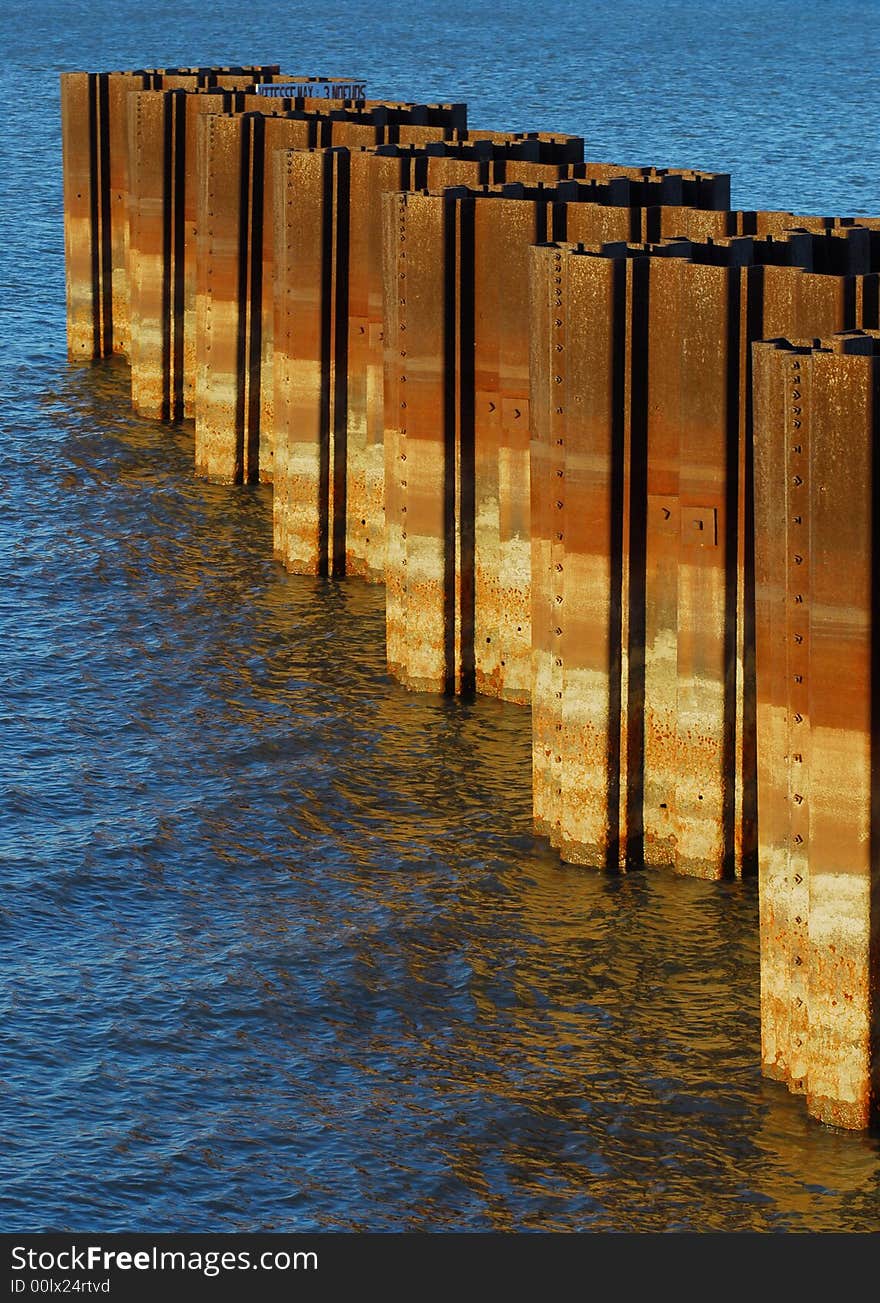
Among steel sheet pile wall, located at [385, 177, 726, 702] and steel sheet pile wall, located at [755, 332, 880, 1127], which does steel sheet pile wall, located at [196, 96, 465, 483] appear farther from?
steel sheet pile wall, located at [755, 332, 880, 1127]

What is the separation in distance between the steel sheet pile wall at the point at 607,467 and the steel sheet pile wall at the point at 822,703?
31 mm

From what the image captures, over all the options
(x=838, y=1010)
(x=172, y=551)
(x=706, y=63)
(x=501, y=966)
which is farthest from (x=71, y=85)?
(x=706, y=63)

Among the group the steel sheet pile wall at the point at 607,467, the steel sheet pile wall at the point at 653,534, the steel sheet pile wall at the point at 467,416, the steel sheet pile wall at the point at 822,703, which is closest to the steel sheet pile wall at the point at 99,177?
the steel sheet pile wall at the point at 607,467

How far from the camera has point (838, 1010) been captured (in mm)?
22516

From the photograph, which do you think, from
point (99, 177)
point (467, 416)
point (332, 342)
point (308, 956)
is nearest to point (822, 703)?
point (308, 956)

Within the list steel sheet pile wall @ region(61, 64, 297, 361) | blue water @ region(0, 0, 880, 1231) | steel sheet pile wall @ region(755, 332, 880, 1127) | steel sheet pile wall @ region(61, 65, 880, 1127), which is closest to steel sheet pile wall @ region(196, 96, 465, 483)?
steel sheet pile wall @ region(61, 65, 880, 1127)

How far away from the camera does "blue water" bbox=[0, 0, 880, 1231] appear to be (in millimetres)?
22906

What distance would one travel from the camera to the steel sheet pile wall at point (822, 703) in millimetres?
22109

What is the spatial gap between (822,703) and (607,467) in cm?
624

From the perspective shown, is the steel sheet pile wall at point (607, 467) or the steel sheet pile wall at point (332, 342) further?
the steel sheet pile wall at point (332, 342)

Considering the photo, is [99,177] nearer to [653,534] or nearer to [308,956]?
[653,534]

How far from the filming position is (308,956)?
2755cm

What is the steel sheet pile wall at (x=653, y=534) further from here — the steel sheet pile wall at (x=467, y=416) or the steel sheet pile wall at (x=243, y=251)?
the steel sheet pile wall at (x=243, y=251)

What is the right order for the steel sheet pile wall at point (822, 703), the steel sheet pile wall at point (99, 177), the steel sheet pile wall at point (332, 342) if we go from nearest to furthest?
the steel sheet pile wall at point (822, 703)
the steel sheet pile wall at point (332, 342)
the steel sheet pile wall at point (99, 177)
